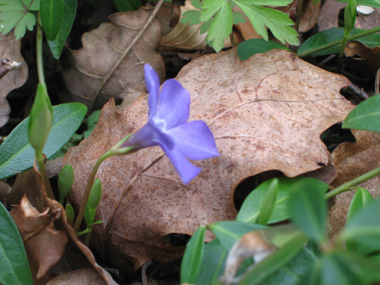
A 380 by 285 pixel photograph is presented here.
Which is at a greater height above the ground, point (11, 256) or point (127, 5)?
point (127, 5)

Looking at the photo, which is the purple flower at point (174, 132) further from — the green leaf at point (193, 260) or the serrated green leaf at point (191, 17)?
the serrated green leaf at point (191, 17)

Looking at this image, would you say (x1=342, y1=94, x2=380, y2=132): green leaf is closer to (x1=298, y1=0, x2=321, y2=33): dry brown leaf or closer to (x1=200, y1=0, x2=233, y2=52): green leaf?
(x1=200, y1=0, x2=233, y2=52): green leaf

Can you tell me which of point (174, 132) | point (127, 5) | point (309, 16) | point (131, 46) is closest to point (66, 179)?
point (174, 132)

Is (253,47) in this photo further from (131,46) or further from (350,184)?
(350,184)

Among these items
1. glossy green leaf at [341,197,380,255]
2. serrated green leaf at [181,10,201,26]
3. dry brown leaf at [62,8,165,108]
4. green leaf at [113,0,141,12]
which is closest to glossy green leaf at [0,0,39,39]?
dry brown leaf at [62,8,165,108]

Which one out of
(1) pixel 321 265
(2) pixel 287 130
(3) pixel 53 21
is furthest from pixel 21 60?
(1) pixel 321 265
